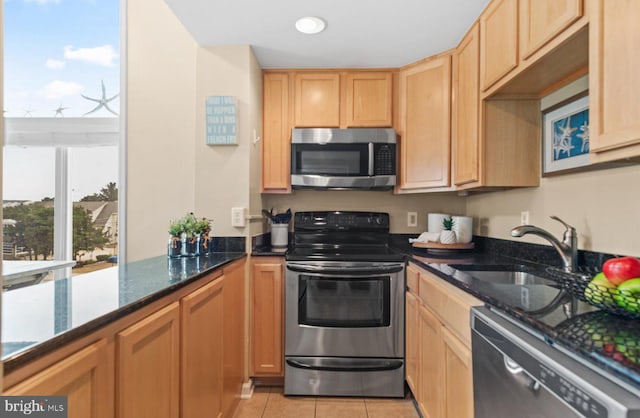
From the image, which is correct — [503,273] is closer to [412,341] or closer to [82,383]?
[412,341]

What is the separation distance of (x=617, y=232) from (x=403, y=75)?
170 cm

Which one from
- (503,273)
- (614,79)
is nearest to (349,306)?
(503,273)

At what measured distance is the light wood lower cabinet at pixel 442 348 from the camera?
1.29m

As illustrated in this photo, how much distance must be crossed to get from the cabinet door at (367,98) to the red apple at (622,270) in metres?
1.81

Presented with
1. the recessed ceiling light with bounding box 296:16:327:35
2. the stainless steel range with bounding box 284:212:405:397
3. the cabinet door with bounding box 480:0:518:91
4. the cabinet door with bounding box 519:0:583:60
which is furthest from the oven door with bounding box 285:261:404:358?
the recessed ceiling light with bounding box 296:16:327:35

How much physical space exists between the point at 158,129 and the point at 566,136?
262 centimetres

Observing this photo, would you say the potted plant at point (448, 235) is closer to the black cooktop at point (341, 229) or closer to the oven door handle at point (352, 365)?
the black cooktop at point (341, 229)

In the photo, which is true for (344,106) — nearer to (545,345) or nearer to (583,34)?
(583,34)

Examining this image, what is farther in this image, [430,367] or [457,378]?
[430,367]

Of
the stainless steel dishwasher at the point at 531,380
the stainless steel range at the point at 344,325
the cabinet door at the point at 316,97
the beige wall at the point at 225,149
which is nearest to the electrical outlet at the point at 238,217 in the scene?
the beige wall at the point at 225,149

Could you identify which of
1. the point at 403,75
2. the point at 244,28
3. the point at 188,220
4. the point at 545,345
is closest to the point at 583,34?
the point at 545,345

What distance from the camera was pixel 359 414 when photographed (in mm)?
1958

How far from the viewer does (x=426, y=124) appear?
234cm

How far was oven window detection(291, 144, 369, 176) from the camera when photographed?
2412 mm
